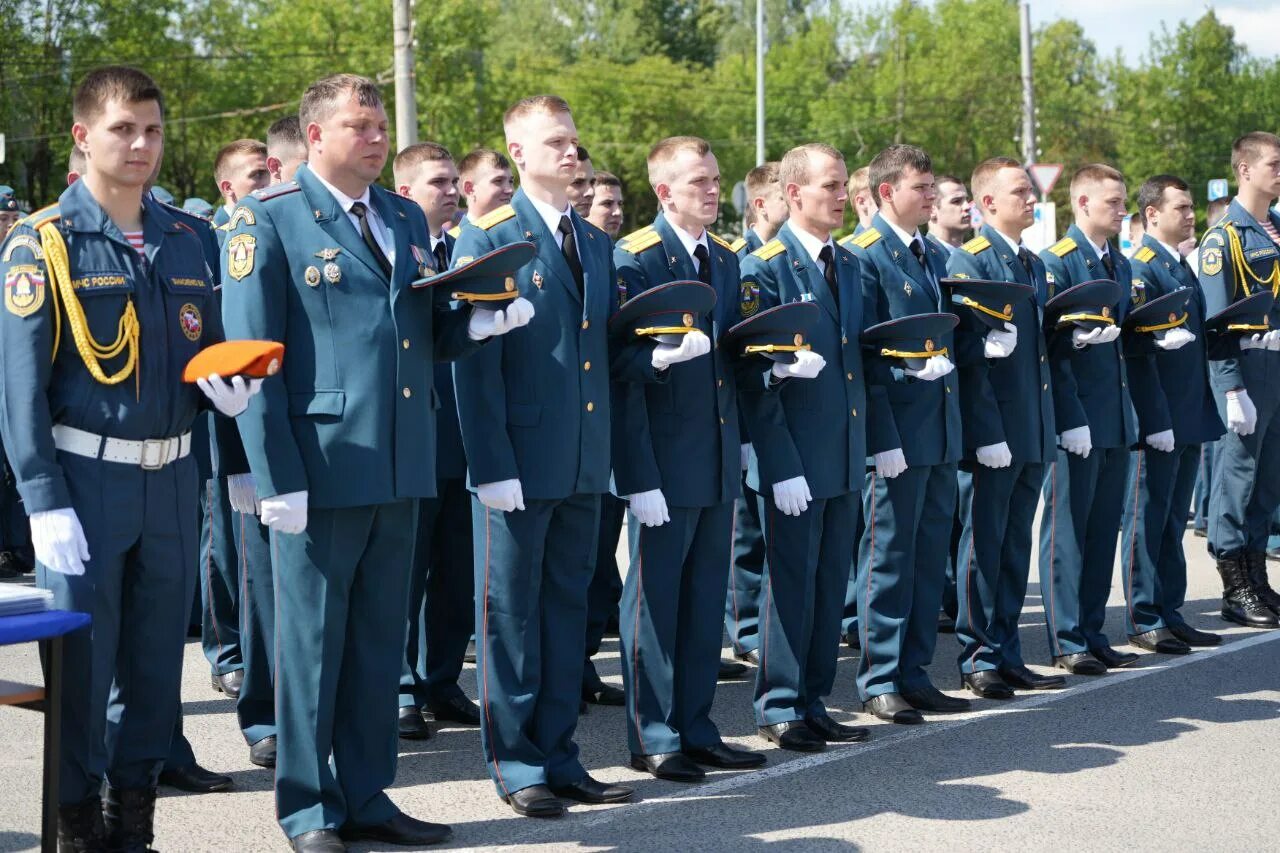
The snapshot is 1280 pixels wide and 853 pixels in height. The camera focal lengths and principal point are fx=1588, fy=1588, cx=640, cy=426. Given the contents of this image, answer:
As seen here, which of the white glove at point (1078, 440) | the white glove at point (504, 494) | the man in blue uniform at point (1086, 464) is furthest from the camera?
the man in blue uniform at point (1086, 464)

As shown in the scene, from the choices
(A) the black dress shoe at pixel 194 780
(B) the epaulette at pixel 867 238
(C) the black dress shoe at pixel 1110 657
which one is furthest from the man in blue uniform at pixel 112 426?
(C) the black dress shoe at pixel 1110 657

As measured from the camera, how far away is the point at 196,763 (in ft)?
18.0

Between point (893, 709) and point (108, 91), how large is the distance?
12.4ft

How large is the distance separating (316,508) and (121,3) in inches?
1474

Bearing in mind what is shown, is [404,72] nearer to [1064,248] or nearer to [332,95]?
[1064,248]

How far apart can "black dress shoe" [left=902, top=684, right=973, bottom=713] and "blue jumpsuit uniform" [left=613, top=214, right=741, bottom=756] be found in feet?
3.95

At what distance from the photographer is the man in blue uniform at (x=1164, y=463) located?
771 centimetres

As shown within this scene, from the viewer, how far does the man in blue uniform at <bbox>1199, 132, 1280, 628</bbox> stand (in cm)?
833

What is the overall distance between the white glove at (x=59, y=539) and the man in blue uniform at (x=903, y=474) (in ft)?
10.4

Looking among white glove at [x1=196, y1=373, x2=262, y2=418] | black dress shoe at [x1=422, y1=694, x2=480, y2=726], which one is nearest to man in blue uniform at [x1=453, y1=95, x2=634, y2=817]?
white glove at [x1=196, y1=373, x2=262, y2=418]

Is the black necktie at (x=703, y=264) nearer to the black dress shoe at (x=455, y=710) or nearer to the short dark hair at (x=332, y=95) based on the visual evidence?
the short dark hair at (x=332, y=95)

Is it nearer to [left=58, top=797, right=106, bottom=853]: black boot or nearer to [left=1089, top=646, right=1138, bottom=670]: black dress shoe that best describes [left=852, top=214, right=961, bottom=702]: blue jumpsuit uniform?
[left=1089, top=646, right=1138, bottom=670]: black dress shoe

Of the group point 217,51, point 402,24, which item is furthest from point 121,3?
point 402,24

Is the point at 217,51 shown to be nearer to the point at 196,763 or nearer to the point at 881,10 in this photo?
the point at 881,10
